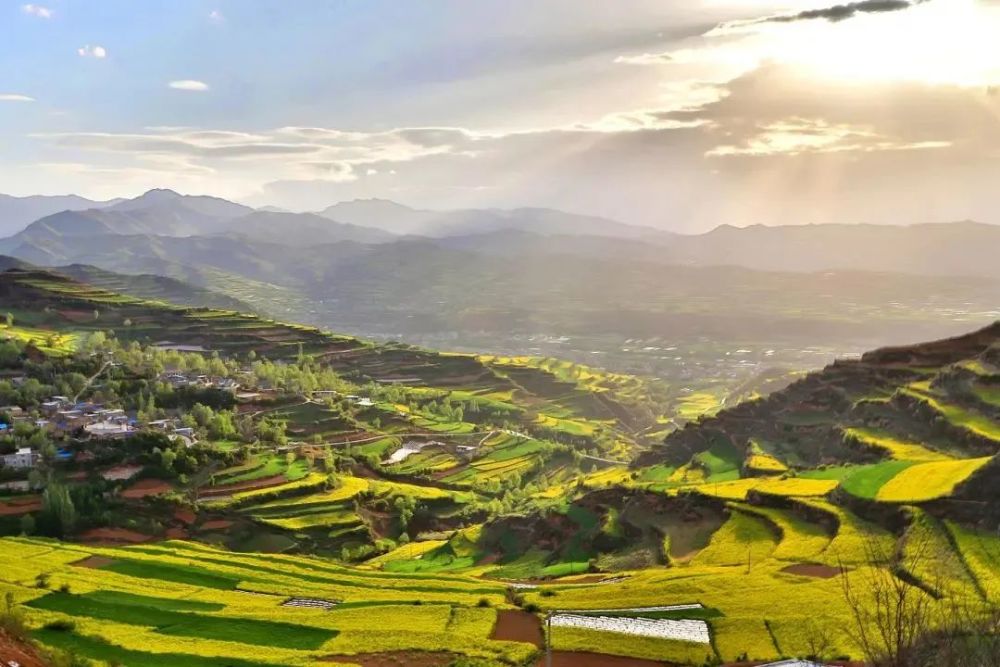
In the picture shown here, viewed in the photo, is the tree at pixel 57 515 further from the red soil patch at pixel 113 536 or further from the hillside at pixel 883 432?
the hillside at pixel 883 432

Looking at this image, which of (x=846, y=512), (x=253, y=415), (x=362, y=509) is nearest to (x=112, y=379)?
(x=253, y=415)

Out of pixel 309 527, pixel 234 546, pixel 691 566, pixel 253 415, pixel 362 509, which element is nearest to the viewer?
pixel 691 566

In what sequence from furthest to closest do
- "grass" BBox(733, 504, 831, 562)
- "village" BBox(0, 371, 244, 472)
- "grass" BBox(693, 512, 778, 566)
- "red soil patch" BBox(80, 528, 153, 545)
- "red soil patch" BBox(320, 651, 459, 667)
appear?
"village" BBox(0, 371, 244, 472) < "red soil patch" BBox(80, 528, 153, 545) < "grass" BBox(693, 512, 778, 566) < "grass" BBox(733, 504, 831, 562) < "red soil patch" BBox(320, 651, 459, 667)

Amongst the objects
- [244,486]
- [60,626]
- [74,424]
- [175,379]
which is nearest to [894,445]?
[60,626]

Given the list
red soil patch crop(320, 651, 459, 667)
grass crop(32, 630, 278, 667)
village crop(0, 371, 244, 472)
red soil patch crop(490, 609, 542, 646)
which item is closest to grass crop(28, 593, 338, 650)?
red soil patch crop(320, 651, 459, 667)

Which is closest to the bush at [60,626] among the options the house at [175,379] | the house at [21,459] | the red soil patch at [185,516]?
the red soil patch at [185,516]

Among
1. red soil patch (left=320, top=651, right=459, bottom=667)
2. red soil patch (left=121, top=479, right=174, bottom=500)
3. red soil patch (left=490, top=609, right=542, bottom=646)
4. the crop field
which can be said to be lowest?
red soil patch (left=121, top=479, right=174, bottom=500)

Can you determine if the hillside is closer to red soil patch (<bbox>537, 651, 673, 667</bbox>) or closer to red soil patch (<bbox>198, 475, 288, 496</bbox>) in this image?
red soil patch (<bbox>537, 651, 673, 667</bbox>)

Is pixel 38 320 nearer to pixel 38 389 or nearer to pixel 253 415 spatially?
pixel 38 389
